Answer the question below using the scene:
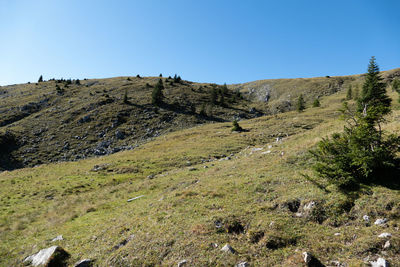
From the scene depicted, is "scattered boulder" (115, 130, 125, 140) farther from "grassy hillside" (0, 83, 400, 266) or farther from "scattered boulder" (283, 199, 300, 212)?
"scattered boulder" (283, 199, 300, 212)

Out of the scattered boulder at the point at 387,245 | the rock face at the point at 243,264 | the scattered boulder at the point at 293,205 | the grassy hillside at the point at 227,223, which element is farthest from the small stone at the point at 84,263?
the scattered boulder at the point at 387,245

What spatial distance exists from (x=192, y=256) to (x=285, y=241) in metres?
4.08

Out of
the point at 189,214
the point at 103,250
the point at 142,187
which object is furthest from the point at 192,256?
the point at 142,187

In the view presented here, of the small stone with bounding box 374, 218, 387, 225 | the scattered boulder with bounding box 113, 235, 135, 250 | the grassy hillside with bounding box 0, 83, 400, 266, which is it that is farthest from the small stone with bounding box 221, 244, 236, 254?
the small stone with bounding box 374, 218, 387, 225

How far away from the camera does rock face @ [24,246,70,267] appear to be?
10.1 meters

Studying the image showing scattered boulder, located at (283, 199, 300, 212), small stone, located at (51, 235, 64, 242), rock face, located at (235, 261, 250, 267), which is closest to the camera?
rock face, located at (235, 261, 250, 267)

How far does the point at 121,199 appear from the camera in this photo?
20.8m

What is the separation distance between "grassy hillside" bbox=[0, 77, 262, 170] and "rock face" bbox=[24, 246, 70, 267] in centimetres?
4364

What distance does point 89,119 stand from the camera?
2785 inches

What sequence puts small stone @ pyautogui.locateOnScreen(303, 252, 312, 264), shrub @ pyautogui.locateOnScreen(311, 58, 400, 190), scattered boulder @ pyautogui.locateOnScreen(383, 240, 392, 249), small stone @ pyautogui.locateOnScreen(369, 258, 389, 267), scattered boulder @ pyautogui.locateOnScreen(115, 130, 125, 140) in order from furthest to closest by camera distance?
1. scattered boulder @ pyautogui.locateOnScreen(115, 130, 125, 140)
2. shrub @ pyautogui.locateOnScreen(311, 58, 400, 190)
3. small stone @ pyautogui.locateOnScreen(303, 252, 312, 264)
4. scattered boulder @ pyautogui.locateOnScreen(383, 240, 392, 249)
5. small stone @ pyautogui.locateOnScreen(369, 258, 389, 267)

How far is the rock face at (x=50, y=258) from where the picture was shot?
1005cm

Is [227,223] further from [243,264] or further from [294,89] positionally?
[294,89]

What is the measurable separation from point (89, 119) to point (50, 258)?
2741 inches

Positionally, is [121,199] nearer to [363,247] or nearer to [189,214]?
[189,214]
